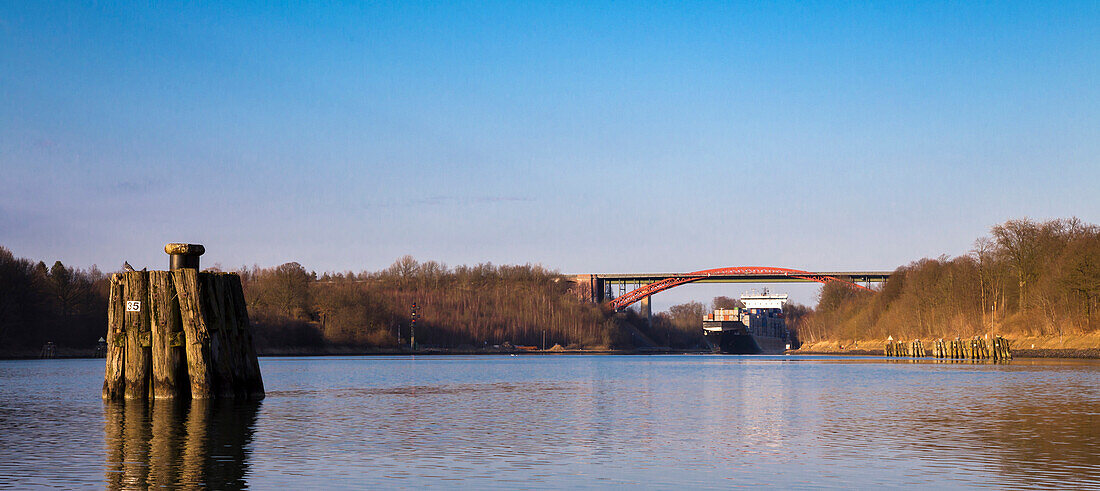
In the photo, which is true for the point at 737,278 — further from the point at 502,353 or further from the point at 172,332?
the point at 172,332

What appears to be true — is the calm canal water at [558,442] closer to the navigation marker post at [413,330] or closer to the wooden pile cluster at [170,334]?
the wooden pile cluster at [170,334]

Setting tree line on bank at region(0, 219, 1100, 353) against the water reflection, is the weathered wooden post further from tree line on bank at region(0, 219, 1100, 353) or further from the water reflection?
tree line on bank at region(0, 219, 1100, 353)

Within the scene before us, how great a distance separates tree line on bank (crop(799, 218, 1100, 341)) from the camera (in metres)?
88.1

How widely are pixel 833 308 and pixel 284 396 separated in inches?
6131

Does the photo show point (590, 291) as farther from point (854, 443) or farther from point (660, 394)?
point (854, 443)

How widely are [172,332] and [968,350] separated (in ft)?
277

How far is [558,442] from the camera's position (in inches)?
742

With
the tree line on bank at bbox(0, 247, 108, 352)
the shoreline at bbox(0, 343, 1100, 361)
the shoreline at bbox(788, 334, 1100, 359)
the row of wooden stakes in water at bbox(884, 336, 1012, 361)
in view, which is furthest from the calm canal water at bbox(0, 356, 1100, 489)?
the tree line on bank at bbox(0, 247, 108, 352)

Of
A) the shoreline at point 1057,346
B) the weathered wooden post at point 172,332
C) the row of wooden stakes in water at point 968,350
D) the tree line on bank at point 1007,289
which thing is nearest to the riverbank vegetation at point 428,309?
the tree line on bank at point 1007,289

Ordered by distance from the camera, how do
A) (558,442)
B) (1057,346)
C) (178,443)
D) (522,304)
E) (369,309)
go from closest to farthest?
(178,443), (558,442), (1057,346), (369,309), (522,304)

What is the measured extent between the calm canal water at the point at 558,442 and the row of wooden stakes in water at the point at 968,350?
5509 cm

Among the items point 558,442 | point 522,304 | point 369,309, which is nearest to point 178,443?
point 558,442

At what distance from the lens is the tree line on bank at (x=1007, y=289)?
289ft

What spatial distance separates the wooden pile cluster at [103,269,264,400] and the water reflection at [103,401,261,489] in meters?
0.59
